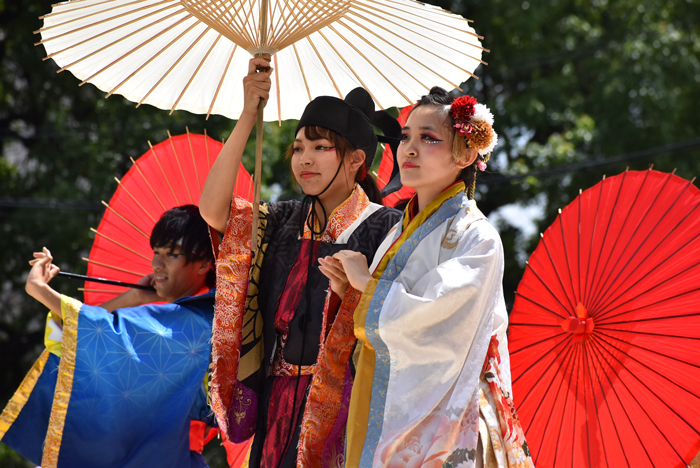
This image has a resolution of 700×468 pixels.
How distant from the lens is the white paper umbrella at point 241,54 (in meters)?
2.50

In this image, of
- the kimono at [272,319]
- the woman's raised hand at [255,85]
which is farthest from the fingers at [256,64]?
the kimono at [272,319]

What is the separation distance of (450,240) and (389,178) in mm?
1178

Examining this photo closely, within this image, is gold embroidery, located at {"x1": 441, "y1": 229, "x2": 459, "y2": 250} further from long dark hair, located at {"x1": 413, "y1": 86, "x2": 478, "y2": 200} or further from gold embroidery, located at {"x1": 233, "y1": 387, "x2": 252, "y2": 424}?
gold embroidery, located at {"x1": 233, "y1": 387, "x2": 252, "y2": 424}

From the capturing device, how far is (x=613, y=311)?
2.40 m

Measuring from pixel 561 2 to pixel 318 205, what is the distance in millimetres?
9104

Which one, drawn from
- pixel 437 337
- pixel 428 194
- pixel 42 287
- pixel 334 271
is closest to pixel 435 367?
pixel 437 337

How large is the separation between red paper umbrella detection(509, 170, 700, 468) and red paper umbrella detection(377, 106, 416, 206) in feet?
2.12

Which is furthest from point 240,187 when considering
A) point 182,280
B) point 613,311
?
point 613,311

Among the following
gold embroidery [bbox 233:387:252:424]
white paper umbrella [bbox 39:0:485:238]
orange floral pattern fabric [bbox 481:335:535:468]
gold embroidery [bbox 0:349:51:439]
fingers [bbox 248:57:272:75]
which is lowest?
gold embroidery [bbox 0:349:51:439]

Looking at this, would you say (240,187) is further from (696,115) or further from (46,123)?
(696,115)

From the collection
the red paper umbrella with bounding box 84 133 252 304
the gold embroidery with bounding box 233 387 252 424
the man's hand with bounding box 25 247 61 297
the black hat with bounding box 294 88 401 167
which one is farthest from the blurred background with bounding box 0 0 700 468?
the gold embroidery with bounding box 233 387 252 424

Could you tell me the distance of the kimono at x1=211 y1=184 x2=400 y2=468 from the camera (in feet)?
7.23

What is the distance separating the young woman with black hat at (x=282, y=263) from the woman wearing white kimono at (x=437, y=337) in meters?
0.24

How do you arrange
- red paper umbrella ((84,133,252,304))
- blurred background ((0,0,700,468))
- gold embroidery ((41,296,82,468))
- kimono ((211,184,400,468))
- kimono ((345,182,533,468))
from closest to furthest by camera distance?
kimono ((345,182,533,468)), kimono ((211,184,400,468)), gold embroidery ((41,296,82,468)), red paper umbrella ((84,133,252,304)), blurred background ((0,0,700,468))
